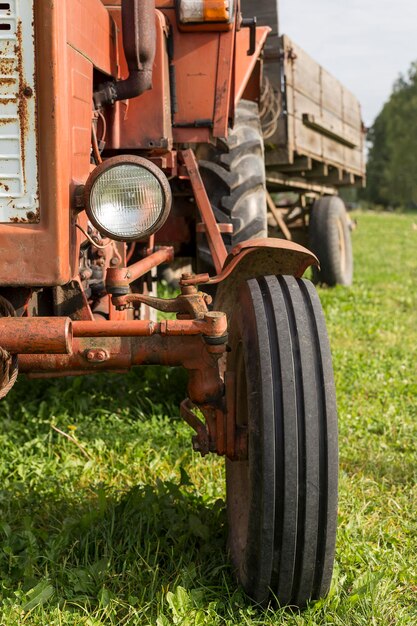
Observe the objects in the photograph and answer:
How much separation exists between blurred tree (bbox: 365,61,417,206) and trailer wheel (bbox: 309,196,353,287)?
136 feet

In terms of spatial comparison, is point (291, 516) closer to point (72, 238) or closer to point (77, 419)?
point (72, 238)

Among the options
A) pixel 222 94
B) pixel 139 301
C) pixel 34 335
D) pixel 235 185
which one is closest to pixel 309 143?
pixel 235 185

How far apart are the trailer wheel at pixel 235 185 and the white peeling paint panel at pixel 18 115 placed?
179 cm

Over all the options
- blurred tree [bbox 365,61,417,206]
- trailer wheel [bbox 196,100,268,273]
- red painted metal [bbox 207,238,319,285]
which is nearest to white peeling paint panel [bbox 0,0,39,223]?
red painted metal [bbox 207,238,319,285]

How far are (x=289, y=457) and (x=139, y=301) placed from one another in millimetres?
712

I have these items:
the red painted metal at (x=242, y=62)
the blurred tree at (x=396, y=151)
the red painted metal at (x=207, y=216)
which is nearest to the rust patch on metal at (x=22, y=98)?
the red painted metal at (x=207, y=216)

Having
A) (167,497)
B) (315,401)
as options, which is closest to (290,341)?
(315,401)

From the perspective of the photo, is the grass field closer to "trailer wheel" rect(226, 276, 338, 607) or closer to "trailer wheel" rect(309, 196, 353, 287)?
"trailer wheel" rect(226, 276, 338, 607)

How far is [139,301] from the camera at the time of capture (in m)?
2.55

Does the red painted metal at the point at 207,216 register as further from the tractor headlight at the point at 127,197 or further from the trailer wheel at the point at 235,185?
the tractor headlight at the point at 127,197

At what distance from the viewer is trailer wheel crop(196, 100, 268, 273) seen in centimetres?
401

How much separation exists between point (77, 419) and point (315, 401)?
195 cm

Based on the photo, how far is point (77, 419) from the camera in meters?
3.96

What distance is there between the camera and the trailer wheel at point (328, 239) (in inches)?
318
